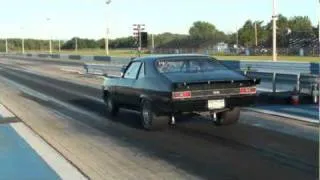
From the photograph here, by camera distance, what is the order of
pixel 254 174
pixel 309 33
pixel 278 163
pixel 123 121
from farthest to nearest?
pixel 309 33, pixel 123 121, pixel 278 163, pixel 254 174

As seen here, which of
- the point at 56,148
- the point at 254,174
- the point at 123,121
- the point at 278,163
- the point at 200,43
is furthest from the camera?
the point at 200,43

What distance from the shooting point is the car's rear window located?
13.3 meters

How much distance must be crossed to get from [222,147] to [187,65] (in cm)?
309

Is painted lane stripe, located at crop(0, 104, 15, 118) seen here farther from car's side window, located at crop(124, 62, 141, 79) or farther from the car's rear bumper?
the car's rear bumper

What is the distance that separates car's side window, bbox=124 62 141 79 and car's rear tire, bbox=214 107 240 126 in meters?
2.04

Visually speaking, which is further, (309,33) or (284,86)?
(309,33)

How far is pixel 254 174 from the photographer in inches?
330

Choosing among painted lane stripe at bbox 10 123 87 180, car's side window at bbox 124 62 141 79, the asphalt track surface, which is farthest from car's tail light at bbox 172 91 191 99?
painted lane stripe at bbox 10 123 87 180

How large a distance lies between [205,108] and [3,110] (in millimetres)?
7603

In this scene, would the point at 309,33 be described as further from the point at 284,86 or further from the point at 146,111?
the point at 146,111

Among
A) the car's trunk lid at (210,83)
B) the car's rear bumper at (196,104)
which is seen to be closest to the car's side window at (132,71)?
the car's trunk lid at (210,83)

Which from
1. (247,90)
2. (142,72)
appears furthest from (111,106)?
(247,90)

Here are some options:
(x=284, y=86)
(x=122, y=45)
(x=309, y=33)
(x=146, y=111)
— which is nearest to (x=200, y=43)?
(x=309, y=33)

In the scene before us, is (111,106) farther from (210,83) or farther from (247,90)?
(247,90)
